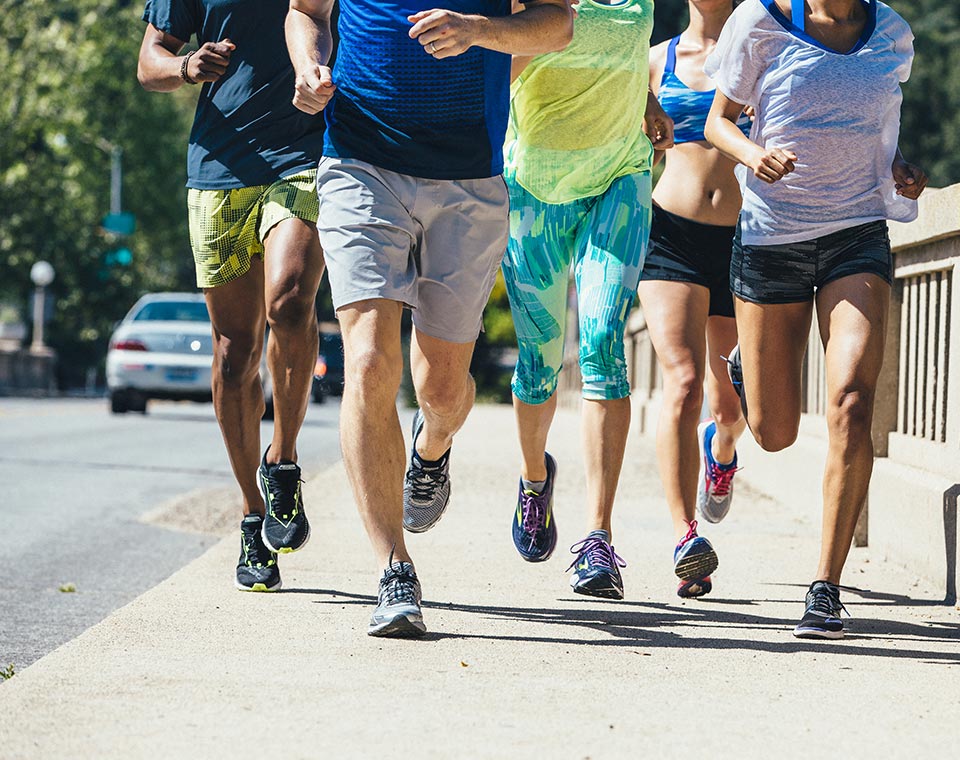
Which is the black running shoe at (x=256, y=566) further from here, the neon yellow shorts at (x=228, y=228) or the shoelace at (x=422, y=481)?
the neon yellow shorts at (x=228, y=228)

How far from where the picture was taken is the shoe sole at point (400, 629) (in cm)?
422

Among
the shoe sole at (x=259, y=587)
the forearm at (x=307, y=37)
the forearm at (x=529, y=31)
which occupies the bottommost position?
the shoe sole at (x=259, y=587)

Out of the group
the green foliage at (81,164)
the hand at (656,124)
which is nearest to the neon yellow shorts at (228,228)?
the hand at (656,124)

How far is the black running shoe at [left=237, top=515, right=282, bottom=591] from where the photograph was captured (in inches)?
206

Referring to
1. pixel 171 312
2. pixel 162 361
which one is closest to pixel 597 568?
pixel 162 361

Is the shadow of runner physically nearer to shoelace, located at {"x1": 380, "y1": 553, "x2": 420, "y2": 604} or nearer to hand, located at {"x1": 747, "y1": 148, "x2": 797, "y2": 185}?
shoelace, located at {"x1": 380, "y1": 553, "x2": 420, "y2": 604}

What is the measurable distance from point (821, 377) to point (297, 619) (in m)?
4.81

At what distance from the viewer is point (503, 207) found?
4637 millimetres

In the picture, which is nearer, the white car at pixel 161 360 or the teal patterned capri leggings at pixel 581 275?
the teal patterned capri leggings at pixel 581 275

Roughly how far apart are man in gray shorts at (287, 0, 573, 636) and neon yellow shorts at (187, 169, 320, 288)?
773mm

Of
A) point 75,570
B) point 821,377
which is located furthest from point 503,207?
point 821,377

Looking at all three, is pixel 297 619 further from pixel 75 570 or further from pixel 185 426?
pixel 185 426

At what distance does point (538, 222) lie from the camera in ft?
17.5

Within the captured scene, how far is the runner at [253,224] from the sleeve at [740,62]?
139cm
